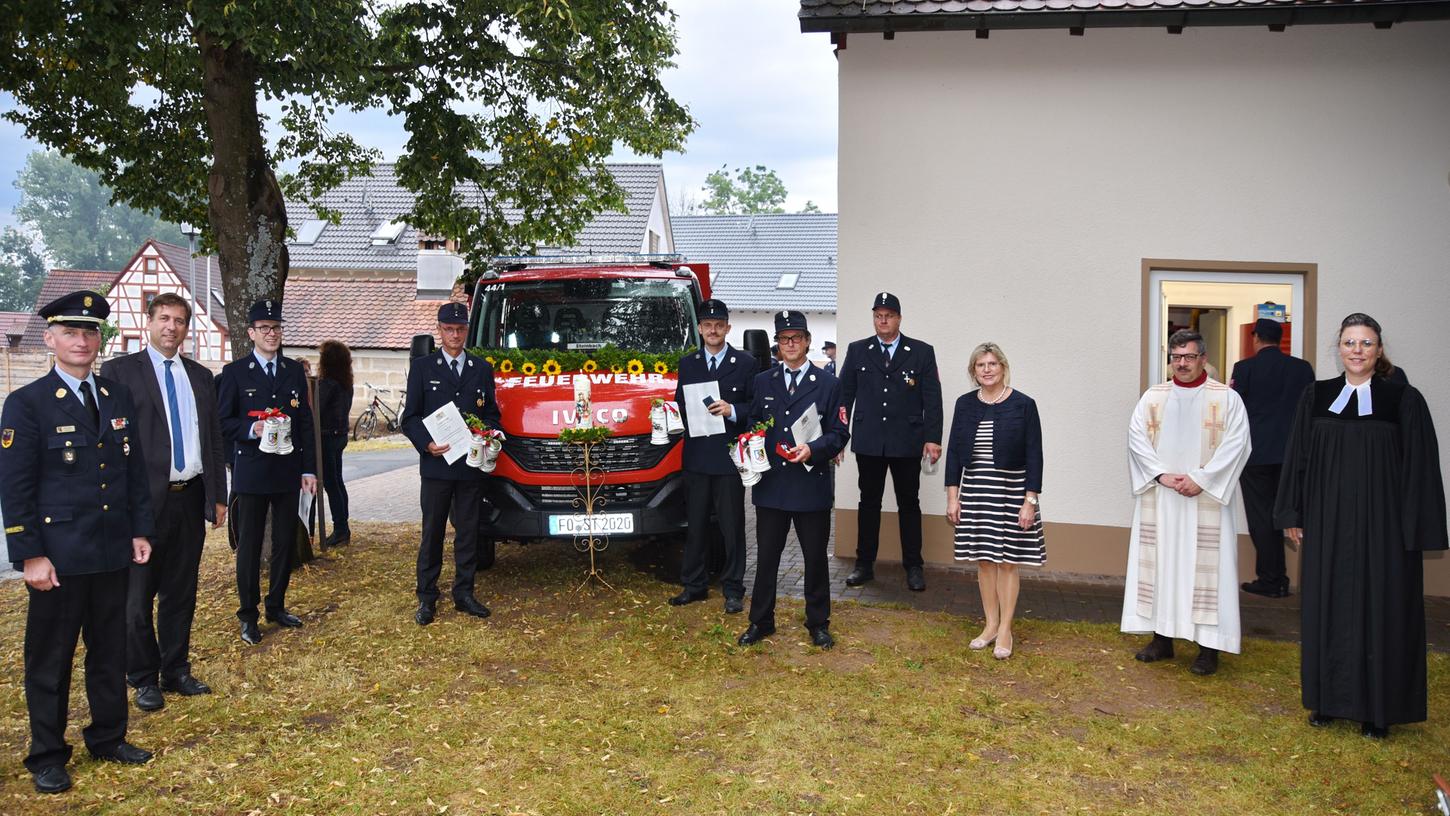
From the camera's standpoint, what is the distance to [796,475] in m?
6.40

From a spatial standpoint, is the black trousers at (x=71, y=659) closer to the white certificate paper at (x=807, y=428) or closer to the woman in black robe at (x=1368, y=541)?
the white certificate paper at (x=807, y=428)

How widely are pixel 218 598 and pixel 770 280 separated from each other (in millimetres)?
39012

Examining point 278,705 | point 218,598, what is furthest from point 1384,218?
point 218,598

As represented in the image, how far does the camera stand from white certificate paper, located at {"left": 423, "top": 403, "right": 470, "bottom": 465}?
22.6ft

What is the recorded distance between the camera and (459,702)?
5594 millimetres

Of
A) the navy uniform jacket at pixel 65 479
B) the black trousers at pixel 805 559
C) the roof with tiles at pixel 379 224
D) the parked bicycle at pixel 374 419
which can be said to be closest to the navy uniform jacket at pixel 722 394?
the black trousers at pixel 805 559

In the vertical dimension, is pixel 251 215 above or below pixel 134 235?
below

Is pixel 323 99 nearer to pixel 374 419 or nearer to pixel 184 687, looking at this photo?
pixel 184 687

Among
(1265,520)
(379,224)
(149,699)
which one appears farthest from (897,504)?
(379,224)

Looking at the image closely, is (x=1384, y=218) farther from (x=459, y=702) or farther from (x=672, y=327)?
(x=459, y=702)

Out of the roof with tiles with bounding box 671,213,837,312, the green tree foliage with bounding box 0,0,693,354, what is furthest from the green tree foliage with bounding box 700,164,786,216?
the green tree foliage with bounding box 0,0,693,354

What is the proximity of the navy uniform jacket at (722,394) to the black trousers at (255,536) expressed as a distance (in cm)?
267

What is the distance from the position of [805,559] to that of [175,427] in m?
3.69

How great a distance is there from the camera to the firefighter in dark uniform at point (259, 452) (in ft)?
21.4
